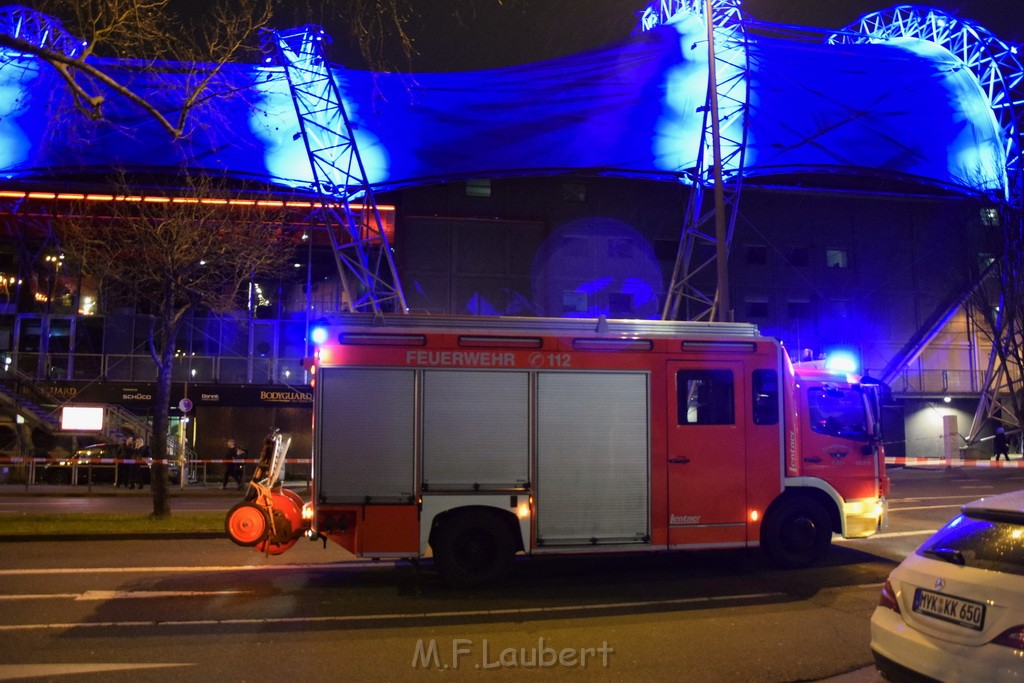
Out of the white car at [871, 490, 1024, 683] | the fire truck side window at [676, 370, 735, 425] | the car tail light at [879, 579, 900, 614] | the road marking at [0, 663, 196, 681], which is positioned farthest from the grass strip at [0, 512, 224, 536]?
the white car at [871, 490, 1024, 683]

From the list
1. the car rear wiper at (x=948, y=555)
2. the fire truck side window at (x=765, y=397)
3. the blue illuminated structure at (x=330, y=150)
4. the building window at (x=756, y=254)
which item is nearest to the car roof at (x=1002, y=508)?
the car rear wiper at (x=948, y=555)

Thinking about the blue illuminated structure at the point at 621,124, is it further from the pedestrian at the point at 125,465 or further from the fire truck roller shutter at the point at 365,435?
the fire truck roller shutter at the point at 365,435

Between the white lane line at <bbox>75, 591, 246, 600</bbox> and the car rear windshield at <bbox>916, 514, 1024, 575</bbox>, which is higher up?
the car rear windshield at <bbox>916, 514, 1024, 575</bbox>

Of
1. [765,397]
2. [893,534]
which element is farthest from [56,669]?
[893,534]

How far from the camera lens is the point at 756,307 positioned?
34.9 meters

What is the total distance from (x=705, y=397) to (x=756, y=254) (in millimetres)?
27724

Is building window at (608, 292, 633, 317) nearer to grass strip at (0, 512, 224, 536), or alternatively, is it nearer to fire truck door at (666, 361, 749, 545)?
grass strip at (0, 512, 224, 536)

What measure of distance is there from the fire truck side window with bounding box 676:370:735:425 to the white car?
4.30m

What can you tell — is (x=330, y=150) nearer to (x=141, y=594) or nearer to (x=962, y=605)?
(x=141, y=594)

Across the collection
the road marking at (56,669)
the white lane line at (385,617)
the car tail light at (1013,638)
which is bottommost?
the white lane line at (385,617)

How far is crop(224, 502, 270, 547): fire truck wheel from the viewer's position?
29.0ft

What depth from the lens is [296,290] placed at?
32.4 m

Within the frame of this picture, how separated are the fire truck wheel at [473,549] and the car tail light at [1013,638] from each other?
5.25 m

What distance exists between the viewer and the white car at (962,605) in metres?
4.06
